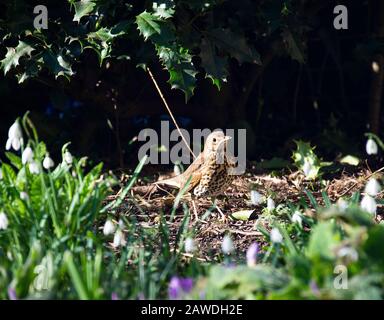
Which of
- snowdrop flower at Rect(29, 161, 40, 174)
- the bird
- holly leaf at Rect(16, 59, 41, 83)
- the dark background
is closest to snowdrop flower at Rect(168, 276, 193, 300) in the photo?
snowdrop flower at Rect(29, 161, 40, 174)

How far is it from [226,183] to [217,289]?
2131 millimetres

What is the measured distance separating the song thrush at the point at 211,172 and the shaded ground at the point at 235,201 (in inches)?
4.9

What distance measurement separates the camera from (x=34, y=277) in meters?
3.17

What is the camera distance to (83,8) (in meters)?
4.81

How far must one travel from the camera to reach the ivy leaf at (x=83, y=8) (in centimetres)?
478

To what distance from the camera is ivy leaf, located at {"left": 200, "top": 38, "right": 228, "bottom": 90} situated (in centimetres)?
498

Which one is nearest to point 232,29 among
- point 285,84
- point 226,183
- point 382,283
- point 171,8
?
point 171,8

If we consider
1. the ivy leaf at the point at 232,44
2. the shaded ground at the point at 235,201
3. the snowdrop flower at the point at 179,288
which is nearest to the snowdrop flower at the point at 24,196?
the snowdrop flower at the point at 179,288

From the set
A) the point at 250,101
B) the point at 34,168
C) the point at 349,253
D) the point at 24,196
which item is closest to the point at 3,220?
the point at 24,196

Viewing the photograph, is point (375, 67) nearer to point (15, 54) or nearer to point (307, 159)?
point (307, 159)

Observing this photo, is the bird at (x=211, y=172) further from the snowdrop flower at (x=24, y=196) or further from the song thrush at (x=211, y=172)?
the snowdrop flower at (x=24, y=196)

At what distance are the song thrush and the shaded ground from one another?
4.9 inches

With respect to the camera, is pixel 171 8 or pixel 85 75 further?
pixel 85 75

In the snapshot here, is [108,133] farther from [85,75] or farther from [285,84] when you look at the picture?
[285,84]
